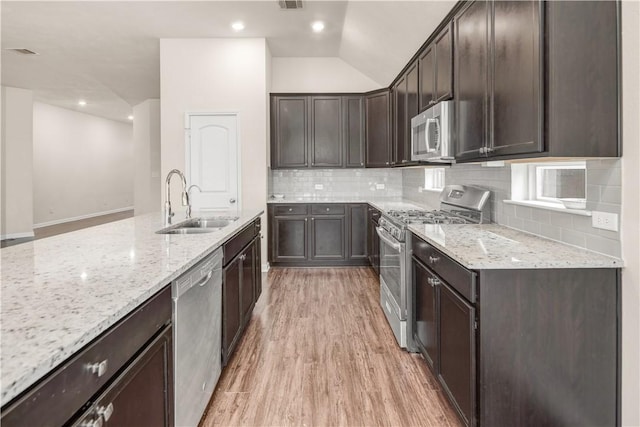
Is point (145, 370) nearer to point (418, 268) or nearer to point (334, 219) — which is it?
point (418, 268)

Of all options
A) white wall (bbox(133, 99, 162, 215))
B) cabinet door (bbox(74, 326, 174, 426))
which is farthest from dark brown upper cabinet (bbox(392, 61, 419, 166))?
white wall (bbox(133, 99, 162, 215))

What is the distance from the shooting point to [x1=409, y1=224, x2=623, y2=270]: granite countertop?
5.49ft

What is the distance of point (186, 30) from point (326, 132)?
224cm

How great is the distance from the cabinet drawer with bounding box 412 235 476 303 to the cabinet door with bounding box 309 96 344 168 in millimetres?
3361

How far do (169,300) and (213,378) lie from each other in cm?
89

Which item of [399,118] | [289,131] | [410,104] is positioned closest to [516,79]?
[410,104]

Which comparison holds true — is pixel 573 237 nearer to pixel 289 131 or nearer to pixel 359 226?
pixel 359 226

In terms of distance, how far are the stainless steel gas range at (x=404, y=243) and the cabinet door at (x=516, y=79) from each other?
865 millimetres

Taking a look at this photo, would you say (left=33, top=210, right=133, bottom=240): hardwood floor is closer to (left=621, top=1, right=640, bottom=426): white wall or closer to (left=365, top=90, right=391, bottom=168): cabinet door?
(left=365, top=90, right=391, bottom=168): cabinet door

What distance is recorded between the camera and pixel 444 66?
3.14 meters

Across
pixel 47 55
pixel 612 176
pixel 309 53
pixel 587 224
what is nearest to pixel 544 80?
pixel 612 176

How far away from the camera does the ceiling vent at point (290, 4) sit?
416cm

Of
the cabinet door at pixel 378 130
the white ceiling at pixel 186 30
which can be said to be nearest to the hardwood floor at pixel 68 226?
the white ceiling at pixel 186 30

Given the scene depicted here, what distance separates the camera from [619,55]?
171cm
